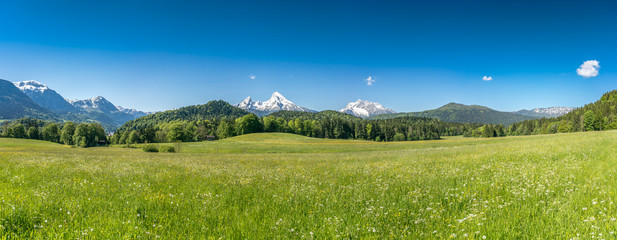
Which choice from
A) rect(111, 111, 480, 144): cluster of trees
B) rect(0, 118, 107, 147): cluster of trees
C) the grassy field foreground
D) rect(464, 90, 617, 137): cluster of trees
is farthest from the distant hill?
rect(0, 118, 107, 147): cluster of trees

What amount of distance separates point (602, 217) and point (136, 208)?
1046 cm

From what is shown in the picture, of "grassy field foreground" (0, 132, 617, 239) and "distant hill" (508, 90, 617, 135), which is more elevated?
"distant hill" (508, 90, 617, 135)

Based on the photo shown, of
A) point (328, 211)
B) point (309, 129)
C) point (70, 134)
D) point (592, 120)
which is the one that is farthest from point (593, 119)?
point (70, 134)

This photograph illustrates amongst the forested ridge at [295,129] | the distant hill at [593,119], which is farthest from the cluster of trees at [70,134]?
the distant hill at [593,119]

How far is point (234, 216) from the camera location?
619 centimetres

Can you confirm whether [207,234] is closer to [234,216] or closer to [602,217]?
[234,216]

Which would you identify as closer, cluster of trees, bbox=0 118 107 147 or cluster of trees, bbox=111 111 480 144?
cluster of trees, bbox=0 118 107 147

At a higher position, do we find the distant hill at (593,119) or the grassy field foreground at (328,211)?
the distant hill at (593,119)

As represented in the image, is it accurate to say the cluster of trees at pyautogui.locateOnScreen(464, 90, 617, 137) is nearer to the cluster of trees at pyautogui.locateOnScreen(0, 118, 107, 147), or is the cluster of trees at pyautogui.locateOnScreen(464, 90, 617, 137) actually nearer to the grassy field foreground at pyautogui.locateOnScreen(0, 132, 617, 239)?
the grassy field foreground at pyautogui.locateOnScreen(0, 132, 617, 239)

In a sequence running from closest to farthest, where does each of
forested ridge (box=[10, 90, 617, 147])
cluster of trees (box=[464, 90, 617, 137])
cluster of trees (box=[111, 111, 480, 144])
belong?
cluster of trees (box=[464, 90, 617, 137]) < forested ridge (box=[10, 90, 617, 147]) < cluster of trees (box=[111, 111, 480, 144])

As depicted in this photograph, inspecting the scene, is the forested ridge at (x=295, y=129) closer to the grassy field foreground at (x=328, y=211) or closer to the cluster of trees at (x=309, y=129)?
the cluster of trees at (x=309, y=129)

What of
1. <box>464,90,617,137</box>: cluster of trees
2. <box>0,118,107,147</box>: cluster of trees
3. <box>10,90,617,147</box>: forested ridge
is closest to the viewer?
<box>0,118,107,147</box>: cluster of trees

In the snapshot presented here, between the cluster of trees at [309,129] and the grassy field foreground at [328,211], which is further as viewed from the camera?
the cluster of trees at [309,129]

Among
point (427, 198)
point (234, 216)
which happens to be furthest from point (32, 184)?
point (427, 198)
